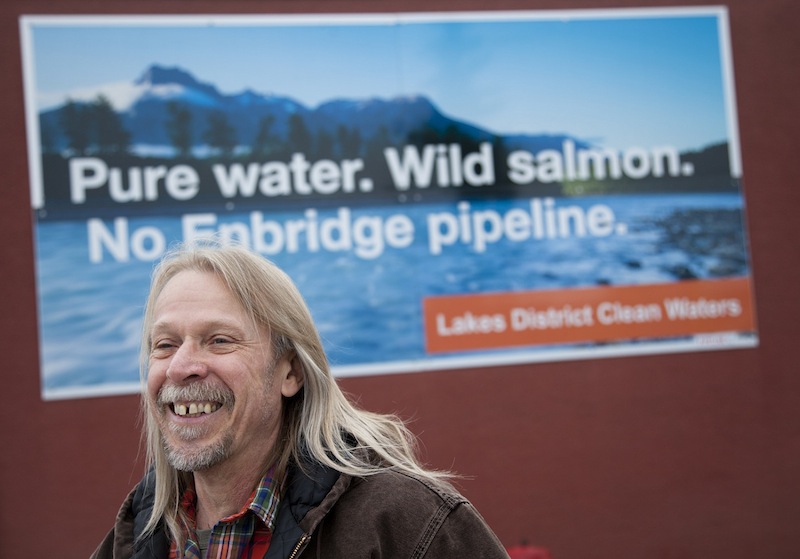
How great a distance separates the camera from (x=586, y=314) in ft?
17.7

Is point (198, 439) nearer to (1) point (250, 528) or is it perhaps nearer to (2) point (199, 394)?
(2) point (199, 394)

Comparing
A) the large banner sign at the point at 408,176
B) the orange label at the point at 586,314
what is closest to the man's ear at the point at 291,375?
the large banner sign at the point at 408,176

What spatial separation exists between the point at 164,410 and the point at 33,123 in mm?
3463

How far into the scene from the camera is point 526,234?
5.43 meters

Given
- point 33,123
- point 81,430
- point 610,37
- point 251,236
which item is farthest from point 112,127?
point 610,37

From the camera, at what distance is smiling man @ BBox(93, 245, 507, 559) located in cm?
195

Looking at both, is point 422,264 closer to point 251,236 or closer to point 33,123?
point 251,236

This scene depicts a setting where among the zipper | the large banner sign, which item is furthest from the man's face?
the large banner sign

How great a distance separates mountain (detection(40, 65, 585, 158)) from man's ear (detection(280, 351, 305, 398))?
3.19 meters

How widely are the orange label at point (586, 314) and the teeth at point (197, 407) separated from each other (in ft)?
10.7

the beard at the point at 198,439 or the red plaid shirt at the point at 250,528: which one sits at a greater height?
the beard at the point at 198,439

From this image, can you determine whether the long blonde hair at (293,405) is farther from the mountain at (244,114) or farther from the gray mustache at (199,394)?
the mountain at (244,114)

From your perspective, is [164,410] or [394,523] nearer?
[394,523]

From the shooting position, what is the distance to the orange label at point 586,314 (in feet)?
17.4
